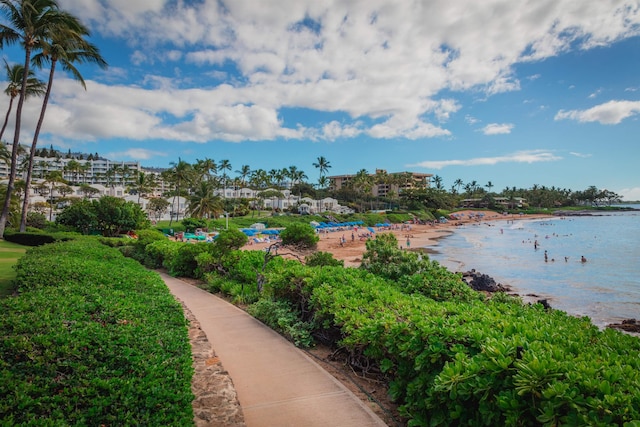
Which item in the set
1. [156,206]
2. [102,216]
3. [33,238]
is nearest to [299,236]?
[33,238]

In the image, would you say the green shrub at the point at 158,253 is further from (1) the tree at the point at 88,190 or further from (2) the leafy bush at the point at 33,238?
(1) the tree at the point at 88,190

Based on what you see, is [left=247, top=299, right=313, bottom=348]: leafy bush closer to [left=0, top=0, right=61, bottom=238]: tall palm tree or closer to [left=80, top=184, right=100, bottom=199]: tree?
[left=0, top=0, right=61, bottom=238]: tall palm tree

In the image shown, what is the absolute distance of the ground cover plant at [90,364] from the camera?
2.86 meters

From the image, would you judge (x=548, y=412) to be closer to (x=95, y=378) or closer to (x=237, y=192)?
(x=95, y=378)

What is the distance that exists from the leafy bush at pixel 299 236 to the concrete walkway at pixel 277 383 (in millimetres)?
3998

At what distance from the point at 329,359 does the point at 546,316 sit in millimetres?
3381

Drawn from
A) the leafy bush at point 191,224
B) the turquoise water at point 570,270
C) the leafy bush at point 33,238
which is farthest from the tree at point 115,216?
the turquoise water at point 570,270

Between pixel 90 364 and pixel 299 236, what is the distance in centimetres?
885

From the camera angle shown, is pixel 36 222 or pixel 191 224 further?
pixel 191 224

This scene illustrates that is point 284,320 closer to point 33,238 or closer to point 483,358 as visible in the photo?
point 483,358

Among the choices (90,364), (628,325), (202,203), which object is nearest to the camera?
(90,364)

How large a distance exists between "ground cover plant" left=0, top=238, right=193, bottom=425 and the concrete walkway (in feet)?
4.11

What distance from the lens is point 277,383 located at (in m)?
5.37

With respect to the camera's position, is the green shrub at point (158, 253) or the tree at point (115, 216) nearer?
Result: the green shrub at point (158, 253)
